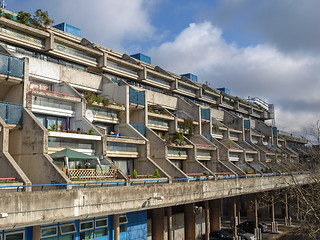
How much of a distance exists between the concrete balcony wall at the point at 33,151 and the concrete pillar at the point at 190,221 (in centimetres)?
1711

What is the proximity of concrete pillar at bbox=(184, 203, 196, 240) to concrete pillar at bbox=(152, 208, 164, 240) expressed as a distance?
6315mm

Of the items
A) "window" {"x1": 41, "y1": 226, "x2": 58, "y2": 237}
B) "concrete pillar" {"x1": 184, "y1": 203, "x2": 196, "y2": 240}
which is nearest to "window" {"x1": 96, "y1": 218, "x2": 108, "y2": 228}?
"window" {"x1": 41, "y1": 226, "x2": 58, "y2": 237}

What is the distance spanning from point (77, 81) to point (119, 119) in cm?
553

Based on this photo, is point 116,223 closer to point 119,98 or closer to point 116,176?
point 116,176

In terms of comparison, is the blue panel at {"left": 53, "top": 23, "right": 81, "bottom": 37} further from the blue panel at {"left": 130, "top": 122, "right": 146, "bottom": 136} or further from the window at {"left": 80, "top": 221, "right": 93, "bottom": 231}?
the window at {"left": 80, "top": 221, "right": 93, "bottom": 231}

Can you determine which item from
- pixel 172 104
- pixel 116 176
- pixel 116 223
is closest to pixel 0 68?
pixel 116 176

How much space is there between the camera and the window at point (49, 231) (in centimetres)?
1986

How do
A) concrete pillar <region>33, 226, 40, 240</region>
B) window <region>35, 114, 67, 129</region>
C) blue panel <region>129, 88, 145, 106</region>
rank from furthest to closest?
1. blue panel <region>129, 88, 145, 106</region>
2. window <region>35, 114, 67, 129</region>
3. concrete pillar <region>33, 226, 40, 240</region>

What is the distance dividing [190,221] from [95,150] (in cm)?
1307

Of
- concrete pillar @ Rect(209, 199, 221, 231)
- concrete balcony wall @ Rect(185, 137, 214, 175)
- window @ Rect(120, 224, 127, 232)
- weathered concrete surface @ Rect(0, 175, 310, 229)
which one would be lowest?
concrete pillar @ Rect(209, 199, 221, 231)

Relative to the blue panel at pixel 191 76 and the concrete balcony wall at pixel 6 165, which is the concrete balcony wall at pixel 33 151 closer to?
the concrete balcony wall at pixel 6 165

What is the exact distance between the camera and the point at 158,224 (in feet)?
93.4

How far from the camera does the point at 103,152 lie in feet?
90.2

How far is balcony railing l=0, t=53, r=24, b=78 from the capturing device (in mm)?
23141
